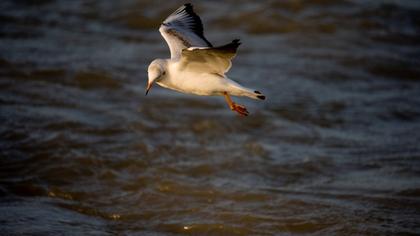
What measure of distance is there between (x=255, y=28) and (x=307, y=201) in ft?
22.2

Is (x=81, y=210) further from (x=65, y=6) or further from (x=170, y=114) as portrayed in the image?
(x=65, y=6)

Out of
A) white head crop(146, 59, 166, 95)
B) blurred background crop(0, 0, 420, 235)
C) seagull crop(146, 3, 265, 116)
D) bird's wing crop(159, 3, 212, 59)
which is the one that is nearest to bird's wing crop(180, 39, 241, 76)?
seagull crop(146, 3, 265, 116)

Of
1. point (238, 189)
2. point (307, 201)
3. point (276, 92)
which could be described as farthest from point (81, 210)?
point (276, 92)

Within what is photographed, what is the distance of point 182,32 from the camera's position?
696cm

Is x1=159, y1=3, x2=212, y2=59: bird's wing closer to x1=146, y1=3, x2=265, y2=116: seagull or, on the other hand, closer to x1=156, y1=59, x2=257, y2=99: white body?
x1=146, y1=3, x2=265, y2=116: seagull

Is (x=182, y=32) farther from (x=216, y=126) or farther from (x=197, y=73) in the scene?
(x=216, y=126)

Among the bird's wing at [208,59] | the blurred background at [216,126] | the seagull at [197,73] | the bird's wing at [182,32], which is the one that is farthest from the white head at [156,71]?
the blurred background at [216,126]

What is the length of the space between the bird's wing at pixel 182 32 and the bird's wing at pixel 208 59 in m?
0.31

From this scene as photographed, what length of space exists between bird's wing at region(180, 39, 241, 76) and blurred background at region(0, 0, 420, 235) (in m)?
1.69

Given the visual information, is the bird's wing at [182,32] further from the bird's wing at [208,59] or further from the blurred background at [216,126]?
the blurred background at [216,126]

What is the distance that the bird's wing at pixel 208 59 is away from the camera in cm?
580

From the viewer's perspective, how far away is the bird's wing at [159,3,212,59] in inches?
265

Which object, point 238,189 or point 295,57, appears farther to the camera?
point 295,57

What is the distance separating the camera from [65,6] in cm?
1508
